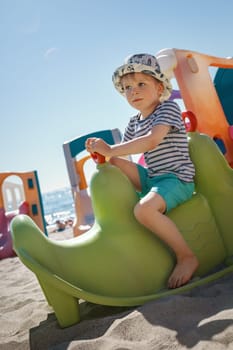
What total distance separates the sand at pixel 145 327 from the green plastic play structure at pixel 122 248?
0.08 meters

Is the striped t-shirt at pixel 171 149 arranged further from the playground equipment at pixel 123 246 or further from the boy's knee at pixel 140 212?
the boy's knee at pixel 140 212

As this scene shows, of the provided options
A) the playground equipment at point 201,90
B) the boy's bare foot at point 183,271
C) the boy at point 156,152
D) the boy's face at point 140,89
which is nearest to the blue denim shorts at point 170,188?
the boy at point 156,152

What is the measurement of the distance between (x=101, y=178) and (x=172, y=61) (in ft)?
7.28

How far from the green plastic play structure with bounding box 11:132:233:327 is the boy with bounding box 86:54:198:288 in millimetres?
67

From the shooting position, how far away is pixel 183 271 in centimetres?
124

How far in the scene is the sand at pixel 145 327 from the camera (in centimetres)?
81

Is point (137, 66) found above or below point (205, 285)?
above

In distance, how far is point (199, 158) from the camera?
5.24ft

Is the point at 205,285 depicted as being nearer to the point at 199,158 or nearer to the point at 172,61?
the point at 199,158

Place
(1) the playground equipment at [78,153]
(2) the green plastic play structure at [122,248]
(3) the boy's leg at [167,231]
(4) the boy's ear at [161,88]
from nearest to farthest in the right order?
1. (2) the green plastic play structure at [122,248]
2. (3) the boy's leg at [167,231]
3. (4) the boy's ear at [161,88]
4. (1) the playground equipment at [78,153]

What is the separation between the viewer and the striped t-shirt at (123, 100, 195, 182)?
1.47 metres

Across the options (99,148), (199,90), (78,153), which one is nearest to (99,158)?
(99,148)

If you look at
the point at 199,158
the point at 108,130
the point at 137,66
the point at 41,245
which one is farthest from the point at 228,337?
the point at 108,130

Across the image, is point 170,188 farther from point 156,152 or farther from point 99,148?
point 99,148
